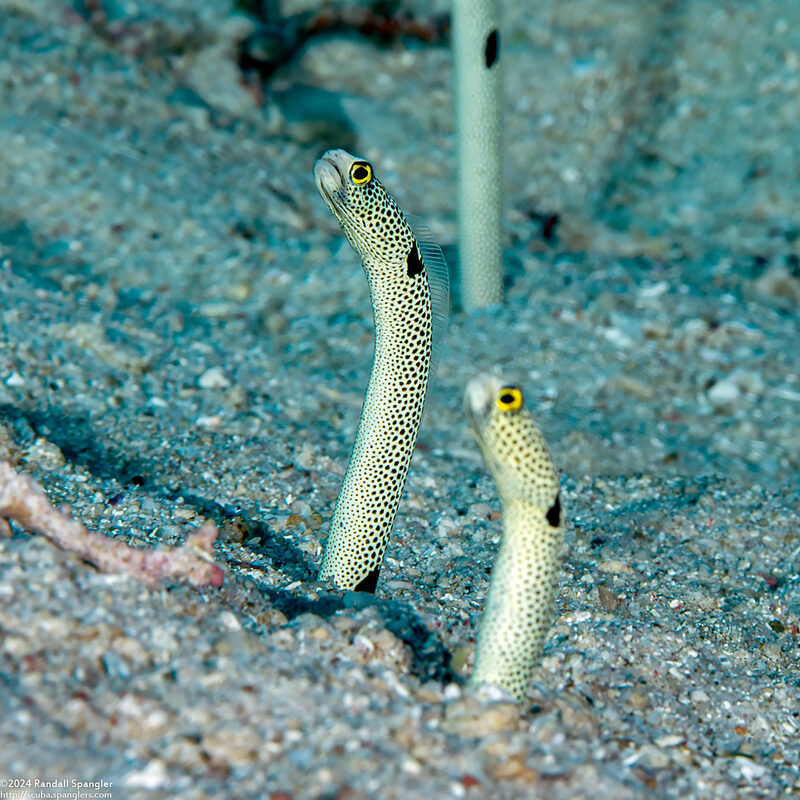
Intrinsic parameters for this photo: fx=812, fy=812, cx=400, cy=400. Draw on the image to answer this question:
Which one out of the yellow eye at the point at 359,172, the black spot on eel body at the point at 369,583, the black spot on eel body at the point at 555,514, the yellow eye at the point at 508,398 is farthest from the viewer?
the black spot on eel body at the point at 369,583

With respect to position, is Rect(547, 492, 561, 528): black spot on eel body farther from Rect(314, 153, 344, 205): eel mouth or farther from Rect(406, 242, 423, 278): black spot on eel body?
Rect(314, 153, 344, 205): eel mouth

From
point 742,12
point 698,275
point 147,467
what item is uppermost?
point 742,12

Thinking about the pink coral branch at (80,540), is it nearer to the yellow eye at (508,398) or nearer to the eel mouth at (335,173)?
the yellow eye at (508,398)

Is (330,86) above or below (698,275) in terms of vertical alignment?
above

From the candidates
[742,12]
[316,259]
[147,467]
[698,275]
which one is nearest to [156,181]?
[316,259]

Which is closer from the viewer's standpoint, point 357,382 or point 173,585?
point 173,585

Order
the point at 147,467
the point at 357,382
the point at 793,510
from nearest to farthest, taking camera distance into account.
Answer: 1. the point at 147,467
2. the point at 793,510
3. the point at 357,382

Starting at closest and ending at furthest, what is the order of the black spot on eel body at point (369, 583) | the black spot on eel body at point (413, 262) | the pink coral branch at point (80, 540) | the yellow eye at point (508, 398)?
1. the yellow eye at point (508, 398)
2. the pink coral branch at point (80, 540)
3. the black spot on eel body at point (413, 262)
4. the black spot on eel body at point (369, 583)

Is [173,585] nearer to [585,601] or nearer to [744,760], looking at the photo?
[585,601]

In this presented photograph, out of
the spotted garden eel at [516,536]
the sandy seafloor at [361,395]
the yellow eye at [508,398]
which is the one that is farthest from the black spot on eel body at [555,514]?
the sandy seafloor at [361,395]
